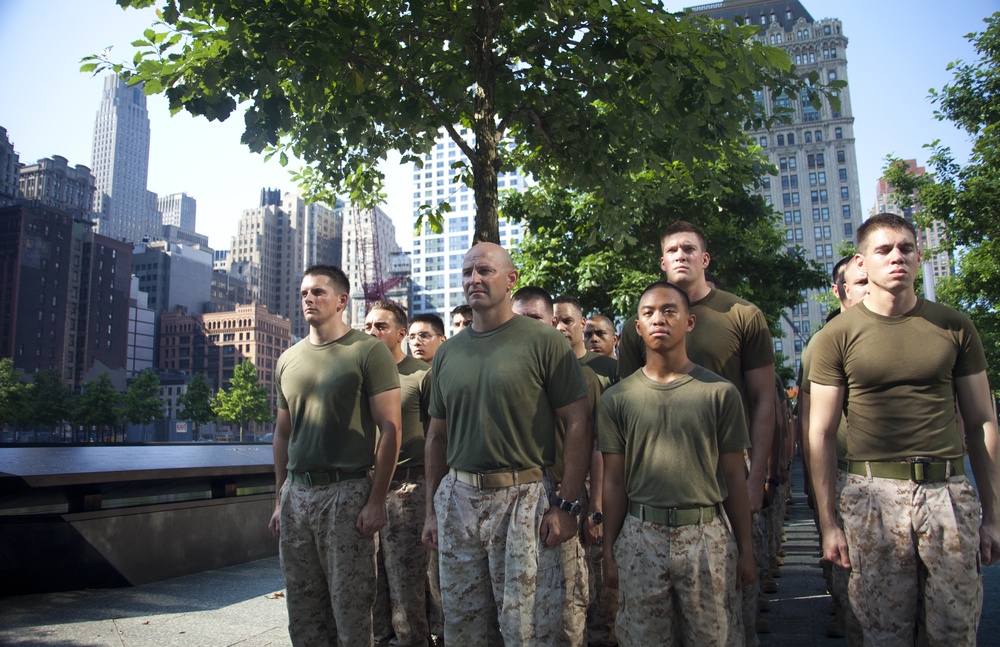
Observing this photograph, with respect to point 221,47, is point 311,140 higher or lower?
lower

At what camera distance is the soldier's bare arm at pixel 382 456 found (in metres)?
4.13

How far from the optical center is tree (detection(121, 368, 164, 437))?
3629 inches

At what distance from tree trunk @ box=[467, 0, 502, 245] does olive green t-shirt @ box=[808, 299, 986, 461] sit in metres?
3.54

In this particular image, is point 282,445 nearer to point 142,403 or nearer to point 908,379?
point 908,379

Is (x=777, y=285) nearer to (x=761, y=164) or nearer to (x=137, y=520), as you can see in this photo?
(x=761, y=164)

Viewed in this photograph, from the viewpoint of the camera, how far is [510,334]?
3758 millimetres

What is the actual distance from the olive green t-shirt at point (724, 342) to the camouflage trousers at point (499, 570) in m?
1.13

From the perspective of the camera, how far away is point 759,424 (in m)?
4.05

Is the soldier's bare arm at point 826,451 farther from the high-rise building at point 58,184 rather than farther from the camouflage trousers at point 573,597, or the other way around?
the high-rise building at point 58,184

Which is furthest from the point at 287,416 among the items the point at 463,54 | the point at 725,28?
the point at 725,28

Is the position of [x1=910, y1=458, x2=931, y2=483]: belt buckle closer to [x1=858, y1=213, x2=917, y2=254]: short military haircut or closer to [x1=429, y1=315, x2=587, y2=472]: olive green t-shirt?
[x1=858, y1=213, x2=917, y2=254]: short military haircut

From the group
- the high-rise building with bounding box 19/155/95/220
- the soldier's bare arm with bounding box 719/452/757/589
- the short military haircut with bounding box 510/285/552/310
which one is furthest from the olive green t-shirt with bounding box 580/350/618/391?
the high-rise building with bounding box 19/155/95/220

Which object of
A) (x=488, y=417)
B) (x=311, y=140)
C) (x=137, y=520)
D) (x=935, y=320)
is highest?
(x=311, y=140)

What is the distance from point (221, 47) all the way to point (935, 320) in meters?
5.17
